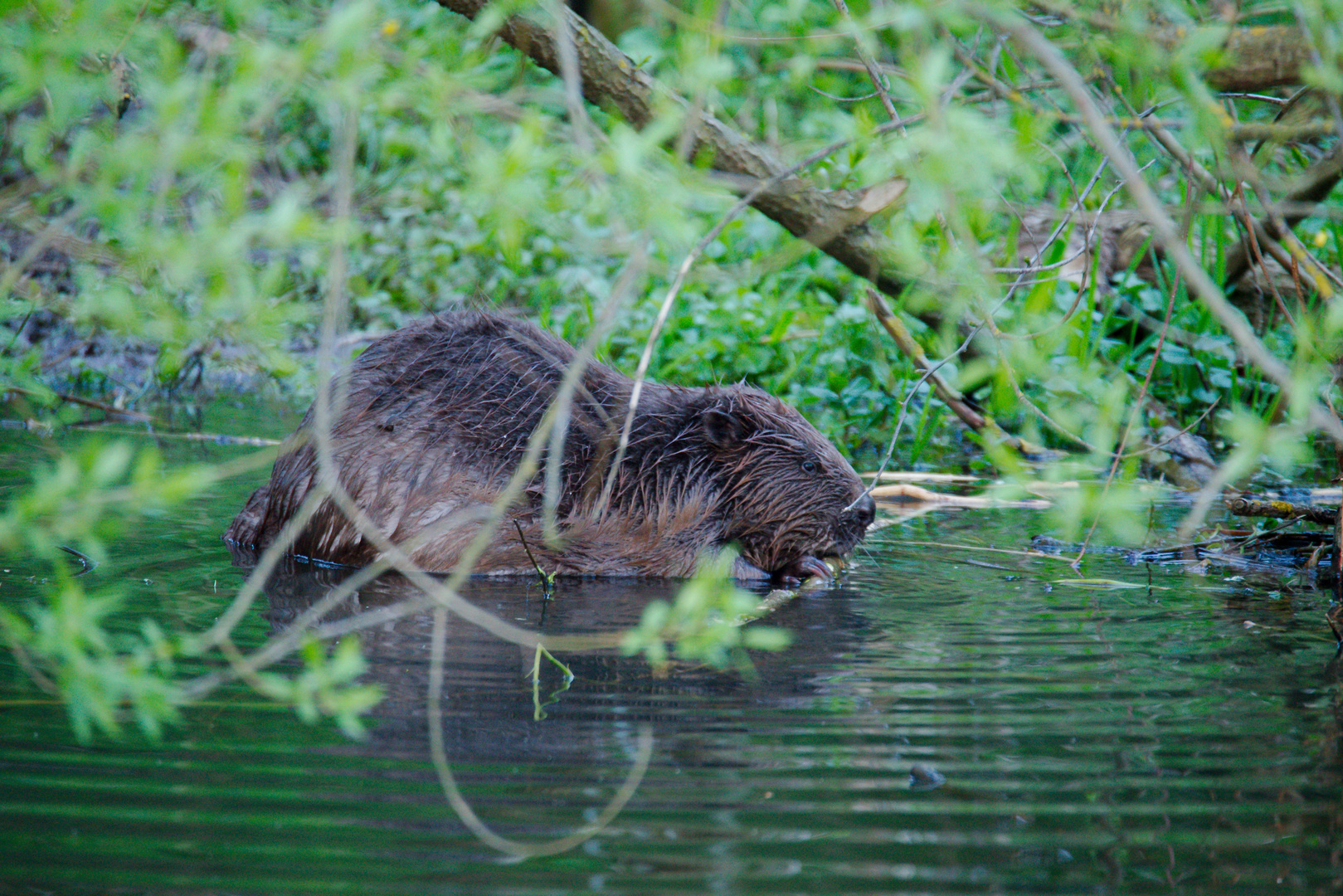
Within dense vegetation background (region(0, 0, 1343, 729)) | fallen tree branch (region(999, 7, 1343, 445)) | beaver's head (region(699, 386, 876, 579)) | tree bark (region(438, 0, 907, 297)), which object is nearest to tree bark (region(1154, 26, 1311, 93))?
dense vegetation background (region(0, 0, 1343, 729))

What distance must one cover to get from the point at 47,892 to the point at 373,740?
661 mm

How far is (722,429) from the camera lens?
4.17 m

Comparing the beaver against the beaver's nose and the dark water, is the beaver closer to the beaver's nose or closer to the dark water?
the beaver's nose

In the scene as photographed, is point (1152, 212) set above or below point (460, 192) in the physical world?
above

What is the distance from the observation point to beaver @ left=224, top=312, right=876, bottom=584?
384 centimetres

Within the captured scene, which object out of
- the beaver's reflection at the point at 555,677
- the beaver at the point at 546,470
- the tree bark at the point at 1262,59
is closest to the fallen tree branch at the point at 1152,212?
the beaver's reflection at the point at 555,677

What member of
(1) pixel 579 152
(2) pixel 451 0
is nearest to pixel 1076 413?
(1) pixel 579 152

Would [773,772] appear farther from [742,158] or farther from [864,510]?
[742,158]

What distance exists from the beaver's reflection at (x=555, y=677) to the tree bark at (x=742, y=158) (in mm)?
1132

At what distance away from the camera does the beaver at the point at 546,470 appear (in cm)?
384

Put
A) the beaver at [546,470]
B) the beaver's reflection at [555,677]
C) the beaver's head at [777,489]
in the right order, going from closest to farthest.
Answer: the beaver's reflection at [555,677] → the beaver at [546,470] → the beaver's head at [777,489]

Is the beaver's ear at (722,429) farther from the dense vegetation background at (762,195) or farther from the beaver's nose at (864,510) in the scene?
the dense vegetation background at (762,195)

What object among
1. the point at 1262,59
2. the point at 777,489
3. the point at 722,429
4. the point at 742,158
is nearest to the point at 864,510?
the point at 777,489

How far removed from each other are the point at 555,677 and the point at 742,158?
2.03 m
